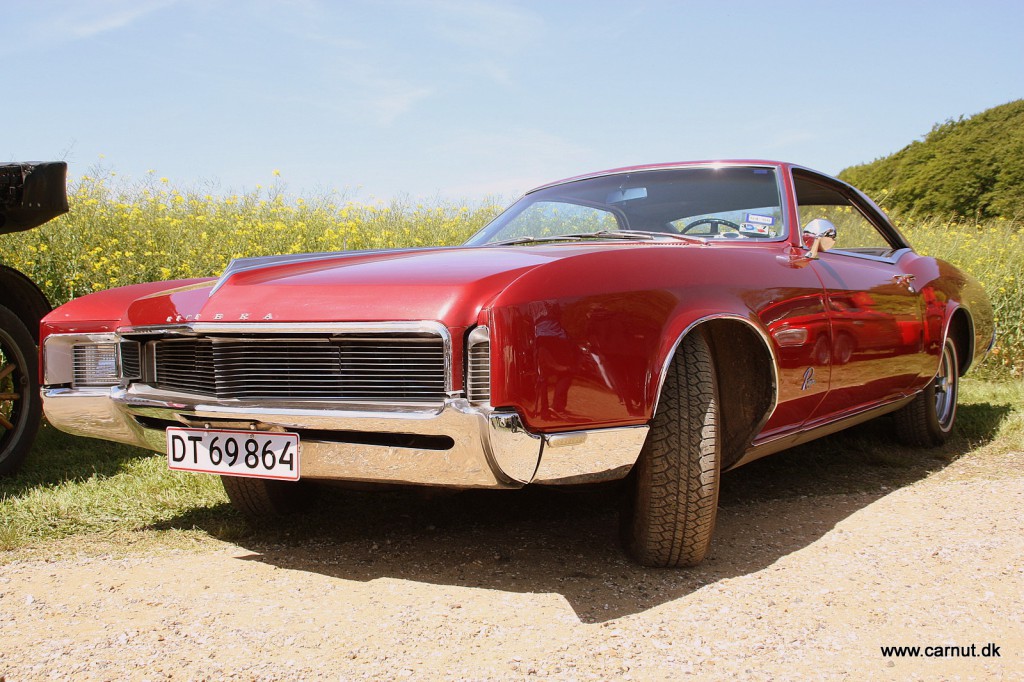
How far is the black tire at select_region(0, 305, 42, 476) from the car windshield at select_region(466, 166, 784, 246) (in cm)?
215

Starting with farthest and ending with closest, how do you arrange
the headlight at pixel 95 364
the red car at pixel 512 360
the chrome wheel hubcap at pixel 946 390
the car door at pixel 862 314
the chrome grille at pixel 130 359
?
the chrome wheel hubcap at pixel 946 390
the car door at pixel 862 314
the headlight at pixel 95 364
the chrome grille at pixel 130 359
the red car at pixel 512 360

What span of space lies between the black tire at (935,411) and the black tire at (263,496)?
129 inches

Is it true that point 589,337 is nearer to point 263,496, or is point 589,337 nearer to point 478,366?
point 478,366

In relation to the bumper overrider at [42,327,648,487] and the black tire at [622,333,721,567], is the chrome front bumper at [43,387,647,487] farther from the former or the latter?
the black tire at [622,333,721,567]

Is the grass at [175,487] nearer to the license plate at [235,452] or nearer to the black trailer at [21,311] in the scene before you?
the black trailer at [21,311]

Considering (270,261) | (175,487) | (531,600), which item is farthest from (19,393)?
(531,600)

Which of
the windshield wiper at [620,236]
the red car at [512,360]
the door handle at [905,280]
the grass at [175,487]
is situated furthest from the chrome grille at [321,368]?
the door handle at [905,280]

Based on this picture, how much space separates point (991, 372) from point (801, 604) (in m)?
6.01

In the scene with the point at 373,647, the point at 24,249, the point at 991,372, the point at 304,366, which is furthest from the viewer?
the point at 991,372

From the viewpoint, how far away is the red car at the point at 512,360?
7.41 feet

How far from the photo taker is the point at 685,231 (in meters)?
3.52

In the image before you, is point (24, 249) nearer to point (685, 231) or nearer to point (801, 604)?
point (685, 231)

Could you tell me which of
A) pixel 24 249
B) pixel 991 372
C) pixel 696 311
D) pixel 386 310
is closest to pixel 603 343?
pixel 696 311

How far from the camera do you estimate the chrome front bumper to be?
2219 mm
